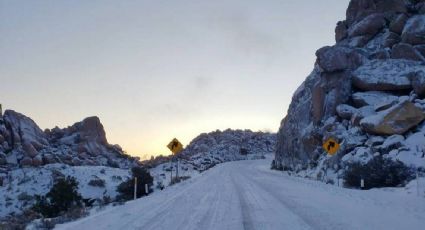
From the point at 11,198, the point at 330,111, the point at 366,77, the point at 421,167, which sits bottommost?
the point at 11,198

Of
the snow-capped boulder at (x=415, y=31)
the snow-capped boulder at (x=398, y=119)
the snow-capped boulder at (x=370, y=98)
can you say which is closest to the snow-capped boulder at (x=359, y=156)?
the snow-capped boulder at (x=398, y=119)

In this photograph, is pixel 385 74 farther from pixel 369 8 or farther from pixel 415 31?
pixel 369 8

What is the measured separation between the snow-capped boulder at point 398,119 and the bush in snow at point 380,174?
4327 millimetres

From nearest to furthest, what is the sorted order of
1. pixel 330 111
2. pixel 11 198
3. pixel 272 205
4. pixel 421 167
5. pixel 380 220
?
pixel 380 220, pixel 272 205, pixel 421 167, pixel 11 198, pixel 330 111

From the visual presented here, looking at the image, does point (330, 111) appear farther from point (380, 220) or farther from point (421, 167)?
point (380, 220)

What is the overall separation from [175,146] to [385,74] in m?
17.6

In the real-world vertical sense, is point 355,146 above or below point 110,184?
above

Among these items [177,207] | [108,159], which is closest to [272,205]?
[177,207]

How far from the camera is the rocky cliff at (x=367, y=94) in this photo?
29.3 metres

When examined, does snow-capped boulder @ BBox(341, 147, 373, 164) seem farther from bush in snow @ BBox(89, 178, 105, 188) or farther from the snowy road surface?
bush in snow @ BBox(89, 178, 105, 188)

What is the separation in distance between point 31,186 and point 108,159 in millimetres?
A: 30823

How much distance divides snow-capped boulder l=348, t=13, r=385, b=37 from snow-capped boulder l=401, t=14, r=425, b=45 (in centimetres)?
411

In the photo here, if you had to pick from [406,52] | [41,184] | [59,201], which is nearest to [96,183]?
[41,184]

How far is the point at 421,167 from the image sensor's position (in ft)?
79.2
